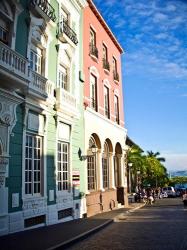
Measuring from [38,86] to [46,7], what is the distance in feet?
12.2

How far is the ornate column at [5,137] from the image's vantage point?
1221 centimetres

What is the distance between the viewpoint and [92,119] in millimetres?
21844

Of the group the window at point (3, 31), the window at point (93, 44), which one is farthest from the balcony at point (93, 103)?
the window at point (3, 31)

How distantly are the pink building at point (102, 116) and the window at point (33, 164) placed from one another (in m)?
5.67

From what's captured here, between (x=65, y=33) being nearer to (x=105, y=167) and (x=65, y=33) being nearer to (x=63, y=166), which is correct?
(x=63, y=166)

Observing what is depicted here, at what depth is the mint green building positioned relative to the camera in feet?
41.7

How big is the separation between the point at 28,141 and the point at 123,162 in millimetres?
15040

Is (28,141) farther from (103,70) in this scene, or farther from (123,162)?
(123,162)

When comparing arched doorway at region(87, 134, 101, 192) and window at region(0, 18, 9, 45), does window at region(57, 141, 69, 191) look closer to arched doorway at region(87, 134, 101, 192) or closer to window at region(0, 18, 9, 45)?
arched doorway at region(87, 134, 101, 192)

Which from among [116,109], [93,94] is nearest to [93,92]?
[93,94]

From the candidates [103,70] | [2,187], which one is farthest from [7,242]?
[103,70]

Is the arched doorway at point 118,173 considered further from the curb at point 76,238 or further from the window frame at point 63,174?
the curb at point 76,238

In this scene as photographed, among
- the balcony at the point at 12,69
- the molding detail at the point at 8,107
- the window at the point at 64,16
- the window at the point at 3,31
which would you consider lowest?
the molding detail at the point at 8,107

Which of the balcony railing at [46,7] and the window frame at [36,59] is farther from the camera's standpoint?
the window frame at [36,59]
